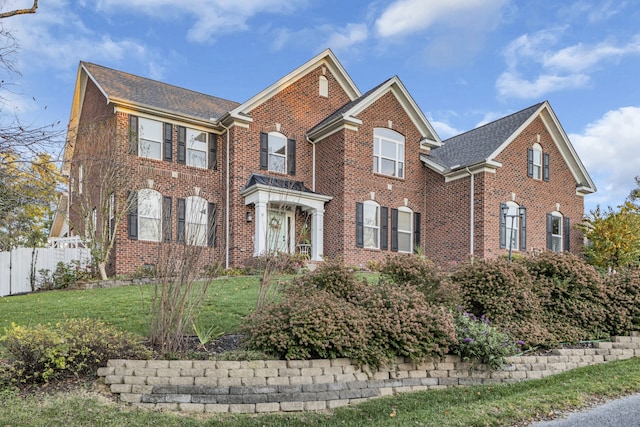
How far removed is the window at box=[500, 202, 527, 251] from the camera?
62.2ft

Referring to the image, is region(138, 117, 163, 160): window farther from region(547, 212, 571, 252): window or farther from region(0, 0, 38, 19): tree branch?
region(547, 212, 571, 252): window

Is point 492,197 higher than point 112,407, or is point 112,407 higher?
point 492,197

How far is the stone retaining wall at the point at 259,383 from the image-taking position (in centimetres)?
582

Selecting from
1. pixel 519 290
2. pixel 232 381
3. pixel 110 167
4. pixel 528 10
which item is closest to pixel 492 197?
pixel 528 10

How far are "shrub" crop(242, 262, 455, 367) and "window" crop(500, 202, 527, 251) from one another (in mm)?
12049

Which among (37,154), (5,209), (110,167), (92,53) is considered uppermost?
(92,53)

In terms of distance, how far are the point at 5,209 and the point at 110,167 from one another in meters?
8.16

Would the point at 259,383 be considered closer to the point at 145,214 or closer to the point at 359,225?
the point at 145,214

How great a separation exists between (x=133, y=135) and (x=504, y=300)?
41.0ft

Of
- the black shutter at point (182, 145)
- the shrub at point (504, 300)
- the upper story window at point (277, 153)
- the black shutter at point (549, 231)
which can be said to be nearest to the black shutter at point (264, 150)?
the upper story window at point (277, 153)

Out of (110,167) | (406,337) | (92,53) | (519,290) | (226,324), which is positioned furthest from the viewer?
(92,53)

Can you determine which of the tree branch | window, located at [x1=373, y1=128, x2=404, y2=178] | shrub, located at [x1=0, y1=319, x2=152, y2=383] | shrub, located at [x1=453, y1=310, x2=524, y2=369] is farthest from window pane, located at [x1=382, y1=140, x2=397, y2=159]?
shrub, located at [x1=0, y1=319, x2=152, y2=383]

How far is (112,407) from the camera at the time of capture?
17.9 ft

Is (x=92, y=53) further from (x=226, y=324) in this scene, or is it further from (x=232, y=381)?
(x=232, y=381)
